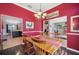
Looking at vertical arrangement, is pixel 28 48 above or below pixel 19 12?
below

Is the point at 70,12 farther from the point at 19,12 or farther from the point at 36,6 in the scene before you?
the point at 19,12

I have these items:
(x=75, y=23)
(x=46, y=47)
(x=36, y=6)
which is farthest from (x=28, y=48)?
(x=75, y=23)

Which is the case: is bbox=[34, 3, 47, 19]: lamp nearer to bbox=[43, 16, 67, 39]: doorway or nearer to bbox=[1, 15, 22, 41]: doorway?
bbox=[43, 16, 67, 39]: doorway

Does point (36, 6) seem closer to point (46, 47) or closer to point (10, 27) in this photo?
point (10, 27)

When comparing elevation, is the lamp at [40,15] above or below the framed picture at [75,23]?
above

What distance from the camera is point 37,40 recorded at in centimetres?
243

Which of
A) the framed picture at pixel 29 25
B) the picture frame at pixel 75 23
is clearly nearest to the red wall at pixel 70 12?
the picture frame at pixel 75 23

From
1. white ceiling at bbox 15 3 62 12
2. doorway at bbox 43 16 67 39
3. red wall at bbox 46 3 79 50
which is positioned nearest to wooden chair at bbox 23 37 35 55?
doorway at bbox 43 16 67 39

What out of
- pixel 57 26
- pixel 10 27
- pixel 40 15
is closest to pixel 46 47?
pixel 57 26

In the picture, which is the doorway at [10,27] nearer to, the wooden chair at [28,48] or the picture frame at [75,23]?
the wooden chair at [28,48]

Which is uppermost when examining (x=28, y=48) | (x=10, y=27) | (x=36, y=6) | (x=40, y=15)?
(x=36, y=6)
